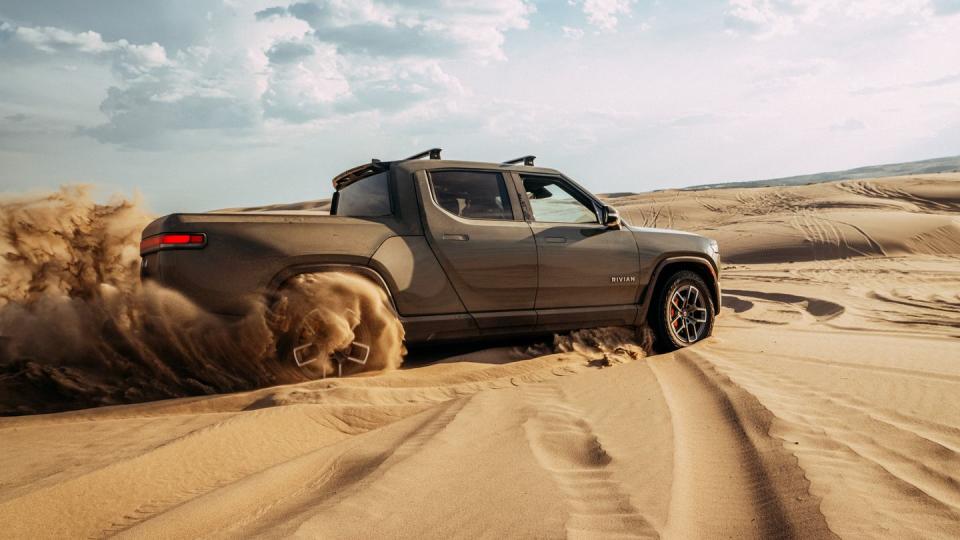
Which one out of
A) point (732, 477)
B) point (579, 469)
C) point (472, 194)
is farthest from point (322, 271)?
point (732, 477)

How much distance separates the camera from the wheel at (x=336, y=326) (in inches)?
161

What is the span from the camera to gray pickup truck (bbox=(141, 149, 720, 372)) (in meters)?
3.90

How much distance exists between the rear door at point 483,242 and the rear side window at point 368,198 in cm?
30

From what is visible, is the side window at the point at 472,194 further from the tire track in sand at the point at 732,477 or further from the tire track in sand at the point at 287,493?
the tire track in sand at the point at 287,493

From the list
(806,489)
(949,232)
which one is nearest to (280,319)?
(806,489)

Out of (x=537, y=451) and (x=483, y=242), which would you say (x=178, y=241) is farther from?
(x=537, y=451)

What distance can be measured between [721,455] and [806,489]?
0.47 metres

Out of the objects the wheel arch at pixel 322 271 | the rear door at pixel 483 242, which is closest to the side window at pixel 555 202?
the rear door at pixel 483 242

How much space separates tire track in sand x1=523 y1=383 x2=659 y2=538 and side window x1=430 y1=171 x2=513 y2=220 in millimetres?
1659

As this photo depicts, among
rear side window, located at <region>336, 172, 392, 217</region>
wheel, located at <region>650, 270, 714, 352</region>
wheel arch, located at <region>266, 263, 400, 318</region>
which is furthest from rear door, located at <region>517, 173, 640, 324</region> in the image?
wheel arch, located at <region>266, 263, 400, 318</region>

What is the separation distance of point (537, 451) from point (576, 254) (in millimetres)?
2628

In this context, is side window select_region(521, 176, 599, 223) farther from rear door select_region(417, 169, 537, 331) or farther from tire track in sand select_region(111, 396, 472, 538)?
tire track in sand select_region(111, 396, 472, 538)

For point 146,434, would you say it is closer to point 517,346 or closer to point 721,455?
point 721,455

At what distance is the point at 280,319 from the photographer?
4035 millimetres
